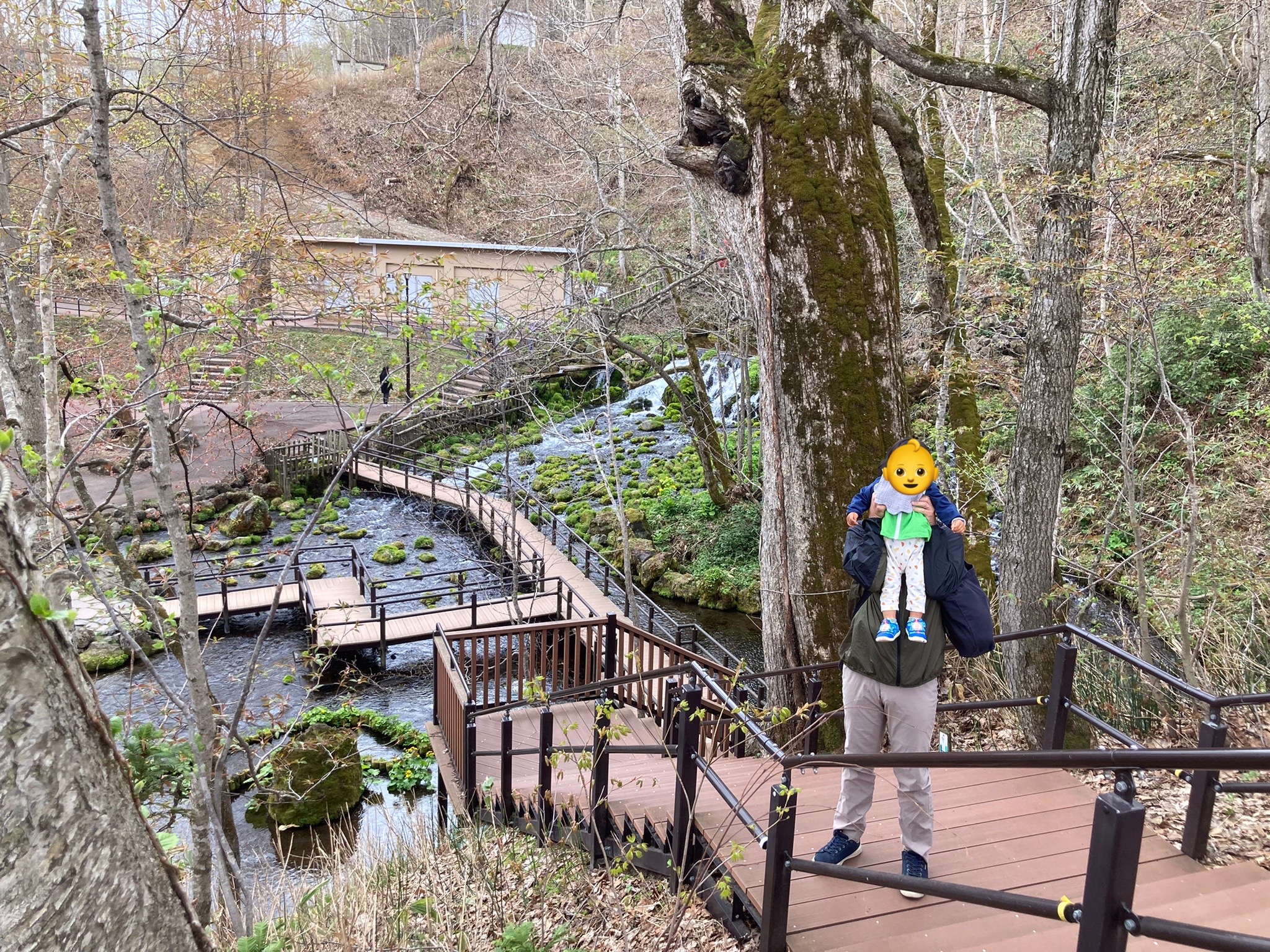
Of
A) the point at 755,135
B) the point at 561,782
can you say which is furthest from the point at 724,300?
the point at 561,782

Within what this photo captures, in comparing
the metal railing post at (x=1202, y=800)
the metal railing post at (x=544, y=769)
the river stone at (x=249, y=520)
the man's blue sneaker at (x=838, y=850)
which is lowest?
the river stone at (x=249, y=520)

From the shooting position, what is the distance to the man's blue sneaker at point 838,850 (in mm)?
3398

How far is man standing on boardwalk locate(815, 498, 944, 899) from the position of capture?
3307mm

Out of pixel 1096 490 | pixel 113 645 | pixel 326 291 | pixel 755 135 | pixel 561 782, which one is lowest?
pixel 113 645

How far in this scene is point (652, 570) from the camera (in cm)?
1644

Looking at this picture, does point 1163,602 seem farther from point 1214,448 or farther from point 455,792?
point 455,792

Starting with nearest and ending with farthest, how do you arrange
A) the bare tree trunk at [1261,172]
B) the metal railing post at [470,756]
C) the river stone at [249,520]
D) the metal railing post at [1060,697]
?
the metal railing post at [1060,697]
the metal railing post at [470,756]
the bare tree trunk at [1261,172]
the river stone at [249,520]

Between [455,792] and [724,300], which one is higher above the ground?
[724,300]

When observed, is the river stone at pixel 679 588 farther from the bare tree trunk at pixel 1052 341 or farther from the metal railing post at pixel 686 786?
the metal railing post at pixel 686 786

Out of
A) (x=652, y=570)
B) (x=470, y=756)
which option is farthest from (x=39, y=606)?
(x=652, y=570)

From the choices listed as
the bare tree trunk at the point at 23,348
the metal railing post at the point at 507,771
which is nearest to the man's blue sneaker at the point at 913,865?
the metal railing post at the point at 507,771

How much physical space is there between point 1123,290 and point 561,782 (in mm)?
5943

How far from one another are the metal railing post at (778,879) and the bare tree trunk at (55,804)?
6.57 feet

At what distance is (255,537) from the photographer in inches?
701
